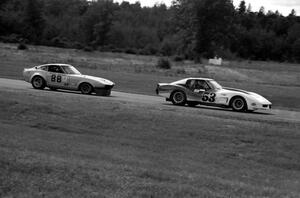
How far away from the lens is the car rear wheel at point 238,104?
19.9 m

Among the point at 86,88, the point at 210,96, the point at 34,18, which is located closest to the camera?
the point at 210,96

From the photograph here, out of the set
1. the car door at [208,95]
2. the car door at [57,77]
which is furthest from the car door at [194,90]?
the car door at [57,77]

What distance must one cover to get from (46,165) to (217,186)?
2473 millimetres

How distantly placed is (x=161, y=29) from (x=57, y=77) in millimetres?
138909

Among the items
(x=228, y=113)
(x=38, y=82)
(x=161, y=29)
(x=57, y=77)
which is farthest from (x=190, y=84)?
(x=161, y=29)

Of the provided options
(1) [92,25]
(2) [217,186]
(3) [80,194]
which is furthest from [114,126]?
(1) [92,25]

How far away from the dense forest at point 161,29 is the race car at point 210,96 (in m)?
49.9

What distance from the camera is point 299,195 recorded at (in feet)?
24.4

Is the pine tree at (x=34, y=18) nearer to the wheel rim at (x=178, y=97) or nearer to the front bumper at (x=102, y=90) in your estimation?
the front bumper at (x=102, y=90)

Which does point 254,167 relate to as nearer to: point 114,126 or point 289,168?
point 289,168

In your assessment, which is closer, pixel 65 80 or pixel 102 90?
pixel 102 90

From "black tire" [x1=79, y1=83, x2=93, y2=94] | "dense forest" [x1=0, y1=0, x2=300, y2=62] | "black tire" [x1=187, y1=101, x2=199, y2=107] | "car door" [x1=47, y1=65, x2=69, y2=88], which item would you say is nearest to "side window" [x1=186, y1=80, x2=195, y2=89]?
"black tire" [x1=187, y1=101, x2=199, y2=107]

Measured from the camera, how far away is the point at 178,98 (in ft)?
69.8

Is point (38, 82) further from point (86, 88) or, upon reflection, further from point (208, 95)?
point (208, 95)
